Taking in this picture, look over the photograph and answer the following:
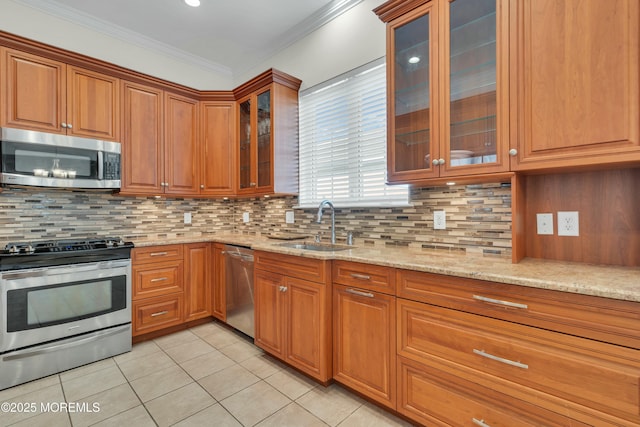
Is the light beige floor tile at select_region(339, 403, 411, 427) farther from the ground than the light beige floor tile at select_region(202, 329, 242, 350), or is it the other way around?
the light beige floor tile at select_region(202, 329, 242, 350)

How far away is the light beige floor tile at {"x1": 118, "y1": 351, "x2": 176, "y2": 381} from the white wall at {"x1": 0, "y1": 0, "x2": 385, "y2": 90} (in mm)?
2776

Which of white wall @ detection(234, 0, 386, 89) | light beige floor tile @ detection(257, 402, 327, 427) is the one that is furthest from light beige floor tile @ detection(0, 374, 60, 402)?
white wall @ detection(234, 0, 386, 89)

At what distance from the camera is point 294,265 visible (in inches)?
84.2

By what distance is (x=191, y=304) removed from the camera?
3098 millimetres

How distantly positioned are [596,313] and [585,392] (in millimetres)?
305

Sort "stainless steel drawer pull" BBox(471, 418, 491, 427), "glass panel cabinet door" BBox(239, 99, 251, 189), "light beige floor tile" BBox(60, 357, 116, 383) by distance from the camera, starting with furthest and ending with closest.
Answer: "glass panel cabinet door" BBox(239, 99, 251, 189) < "light beige floor tile" BBox(60, 357, 116, 383) < "stainless steel drawer pull" BBox(471, 418, 491, 427)

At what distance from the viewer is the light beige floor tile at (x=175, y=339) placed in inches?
108

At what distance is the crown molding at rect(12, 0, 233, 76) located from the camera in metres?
2.67

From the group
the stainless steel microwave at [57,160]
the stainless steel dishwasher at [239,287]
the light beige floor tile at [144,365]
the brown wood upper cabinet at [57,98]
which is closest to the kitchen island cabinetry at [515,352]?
the stainless steel dishwasher at [239,287]

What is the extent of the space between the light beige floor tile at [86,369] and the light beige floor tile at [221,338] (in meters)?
0.74

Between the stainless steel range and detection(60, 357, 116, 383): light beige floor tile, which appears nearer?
the stainless steel range

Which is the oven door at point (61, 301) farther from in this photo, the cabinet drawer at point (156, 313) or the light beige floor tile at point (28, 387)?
A: the light beige floor tile at point (28, 387)

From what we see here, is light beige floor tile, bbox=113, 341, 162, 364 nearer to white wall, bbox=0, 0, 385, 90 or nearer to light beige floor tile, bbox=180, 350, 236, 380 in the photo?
light beige floor tile, bbox=180, 350, 236, 380

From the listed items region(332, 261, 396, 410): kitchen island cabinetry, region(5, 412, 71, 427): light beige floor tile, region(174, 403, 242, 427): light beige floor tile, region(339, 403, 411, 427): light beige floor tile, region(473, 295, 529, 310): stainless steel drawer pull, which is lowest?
region(174, 403, 242, 427): light beige floor tile
